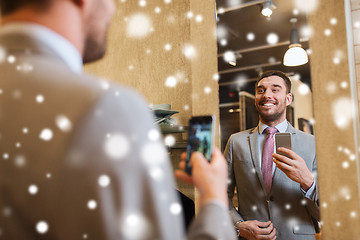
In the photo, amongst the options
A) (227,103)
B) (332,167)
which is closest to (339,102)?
(332,167)

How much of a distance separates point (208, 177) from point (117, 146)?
255mm

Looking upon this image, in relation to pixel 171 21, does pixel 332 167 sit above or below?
below

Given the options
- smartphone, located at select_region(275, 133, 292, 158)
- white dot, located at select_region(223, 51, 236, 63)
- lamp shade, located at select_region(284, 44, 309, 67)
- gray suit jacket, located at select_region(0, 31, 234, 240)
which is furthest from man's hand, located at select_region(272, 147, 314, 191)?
white dot, located at select_region(223, 51, 236, 63)

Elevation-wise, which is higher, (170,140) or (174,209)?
(170,140)

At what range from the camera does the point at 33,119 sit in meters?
0.47

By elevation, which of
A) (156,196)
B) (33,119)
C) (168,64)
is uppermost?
(168,64)

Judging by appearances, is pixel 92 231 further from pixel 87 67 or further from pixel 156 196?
pixel 87 67

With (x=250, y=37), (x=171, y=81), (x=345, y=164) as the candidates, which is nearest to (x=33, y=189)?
(x=345, y=164)

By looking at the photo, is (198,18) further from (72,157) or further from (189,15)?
(72,157)

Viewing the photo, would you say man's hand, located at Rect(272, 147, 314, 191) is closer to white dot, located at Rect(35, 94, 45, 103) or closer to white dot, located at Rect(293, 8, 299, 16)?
white dot, located at Rect(35, 94, 45, 103)

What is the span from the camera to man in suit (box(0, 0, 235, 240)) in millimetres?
435

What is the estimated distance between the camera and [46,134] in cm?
45

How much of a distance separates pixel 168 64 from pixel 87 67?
67 centimetres

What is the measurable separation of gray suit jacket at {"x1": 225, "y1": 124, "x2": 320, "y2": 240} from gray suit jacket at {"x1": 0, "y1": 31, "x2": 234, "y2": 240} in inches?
59.7
